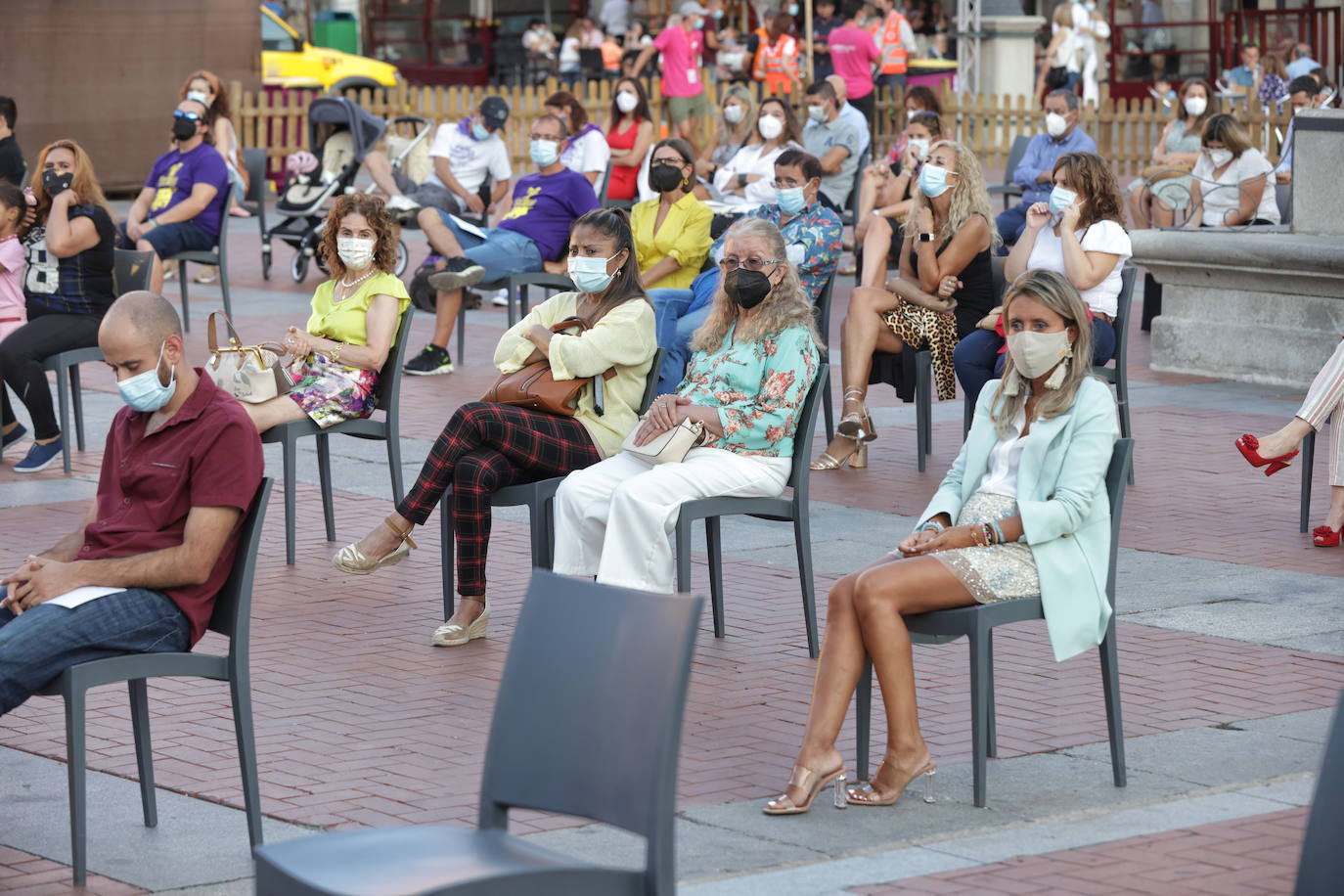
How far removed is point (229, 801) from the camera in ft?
17.3

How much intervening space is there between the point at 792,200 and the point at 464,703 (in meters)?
4.49

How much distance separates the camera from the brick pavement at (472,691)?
5449 millimetres

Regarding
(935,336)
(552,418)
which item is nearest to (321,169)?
(935,336)

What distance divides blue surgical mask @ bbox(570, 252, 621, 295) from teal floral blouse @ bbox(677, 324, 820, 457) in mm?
527

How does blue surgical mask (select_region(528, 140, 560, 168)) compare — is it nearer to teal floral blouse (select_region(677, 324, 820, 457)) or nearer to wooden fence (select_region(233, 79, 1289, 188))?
teal floral blouse (select_region(677, 324, 820, 457))

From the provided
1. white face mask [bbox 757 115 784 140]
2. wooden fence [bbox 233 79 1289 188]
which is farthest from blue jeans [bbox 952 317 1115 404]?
wooden fence [bbox 233 79 1289 188]

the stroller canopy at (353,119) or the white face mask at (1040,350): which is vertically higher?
the stroller canopy at (353,119)

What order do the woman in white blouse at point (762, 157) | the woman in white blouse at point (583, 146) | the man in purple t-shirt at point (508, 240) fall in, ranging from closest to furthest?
the man in purple t-shirt at point (508, 240), the woman in white blouse at point (762, 157), the woman in white blouse at point (583, 146)

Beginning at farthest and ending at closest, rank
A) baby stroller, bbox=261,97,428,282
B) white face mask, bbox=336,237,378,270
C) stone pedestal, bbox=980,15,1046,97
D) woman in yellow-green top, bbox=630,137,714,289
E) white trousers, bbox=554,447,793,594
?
stone pedestal, bbox=980,15,1046,97 < baby stroller, bbox=261,97,428,282 < woman in yellow-green top, bbox=630,137,714,289 < white face mask, bbox=336,237,378,270 < white trousers, bbox=554,447,793,594

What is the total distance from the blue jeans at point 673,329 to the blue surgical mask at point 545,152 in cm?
339

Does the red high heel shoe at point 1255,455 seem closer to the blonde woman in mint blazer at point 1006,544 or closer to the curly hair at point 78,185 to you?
the blonde woman in mint blazer at point 1006,544

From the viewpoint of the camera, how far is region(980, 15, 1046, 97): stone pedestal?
100ft

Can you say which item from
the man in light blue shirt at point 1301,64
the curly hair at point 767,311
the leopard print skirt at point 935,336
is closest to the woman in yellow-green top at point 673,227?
the leopard print skirt at point 935,336

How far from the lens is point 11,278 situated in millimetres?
9930
